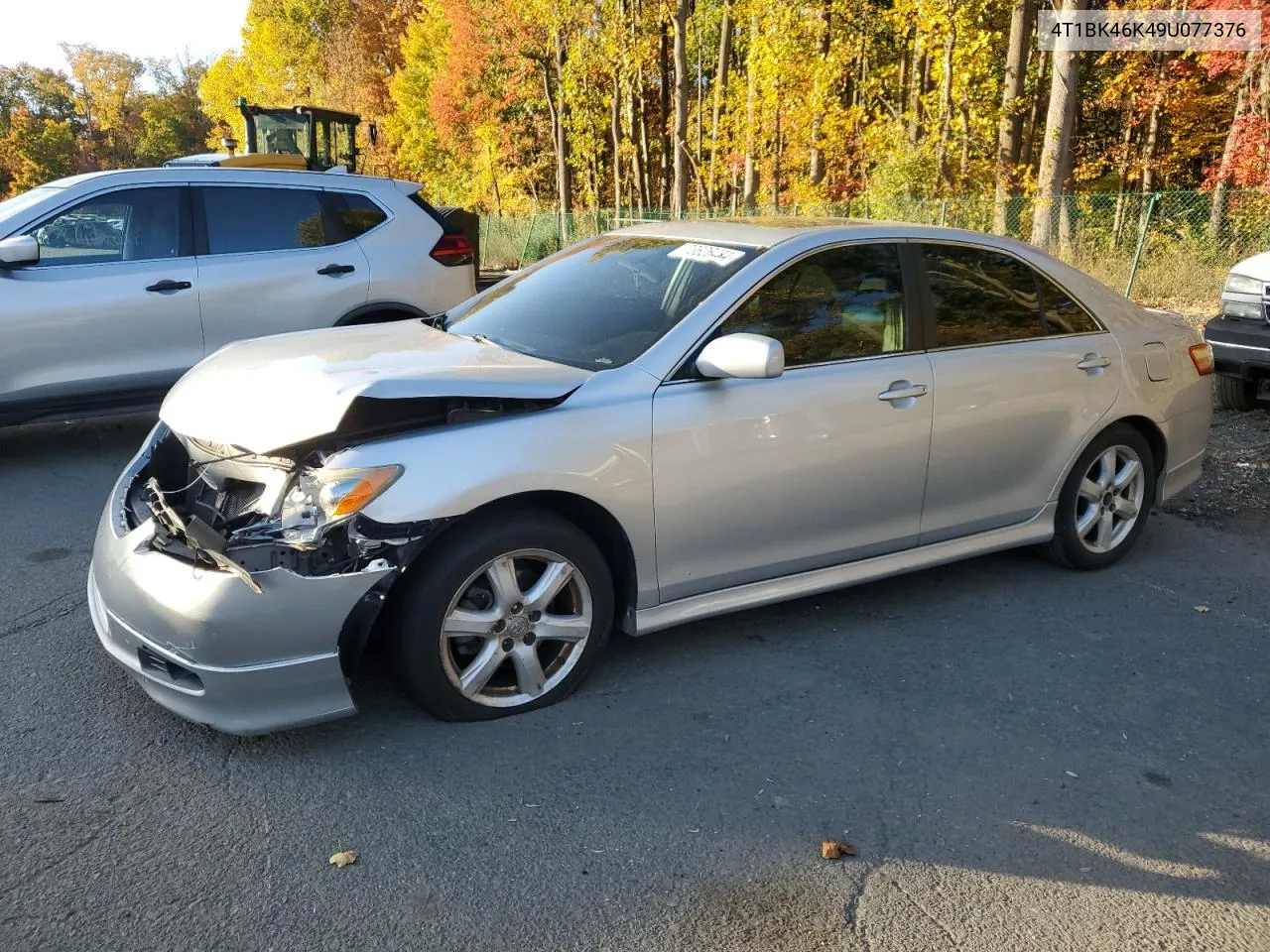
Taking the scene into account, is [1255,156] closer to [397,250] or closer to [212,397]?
[397,250]

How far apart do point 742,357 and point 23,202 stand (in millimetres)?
5322

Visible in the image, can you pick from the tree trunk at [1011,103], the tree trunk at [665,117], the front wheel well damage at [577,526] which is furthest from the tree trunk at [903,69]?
the front wheel well damage at [577,526]

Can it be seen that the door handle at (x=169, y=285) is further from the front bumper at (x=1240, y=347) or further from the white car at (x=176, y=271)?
the front bumper at (x=1240, y=347)

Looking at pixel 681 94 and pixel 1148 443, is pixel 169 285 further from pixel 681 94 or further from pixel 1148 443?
pixel 681 94

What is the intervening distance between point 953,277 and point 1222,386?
503cm

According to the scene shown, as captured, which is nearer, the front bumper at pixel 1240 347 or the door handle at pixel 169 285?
the door handle at pixel 169 285

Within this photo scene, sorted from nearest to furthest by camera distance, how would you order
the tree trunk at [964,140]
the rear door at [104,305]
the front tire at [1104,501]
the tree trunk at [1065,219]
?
1. the front tire at [1104,501]
2. the rear door at [104,305]
3. the tree trunk at [1065,219]
4. the tree trunk at [964,140]

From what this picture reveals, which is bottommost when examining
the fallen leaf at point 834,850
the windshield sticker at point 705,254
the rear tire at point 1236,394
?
the fallen leaf at point 834,850

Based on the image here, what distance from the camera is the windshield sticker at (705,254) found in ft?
13.2

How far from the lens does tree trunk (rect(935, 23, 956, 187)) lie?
17703mm

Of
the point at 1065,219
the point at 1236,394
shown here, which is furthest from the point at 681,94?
the point at 1236,394

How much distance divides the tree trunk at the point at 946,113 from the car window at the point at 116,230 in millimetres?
14784

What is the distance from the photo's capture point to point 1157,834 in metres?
2.93

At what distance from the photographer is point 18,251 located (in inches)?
239
